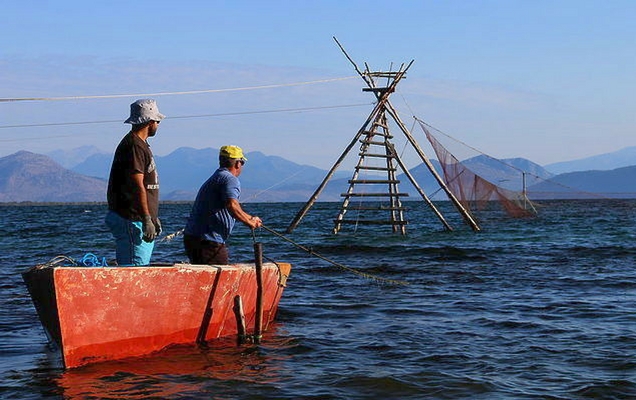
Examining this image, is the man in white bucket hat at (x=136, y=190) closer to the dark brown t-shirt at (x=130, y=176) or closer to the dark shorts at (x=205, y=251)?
the dark brown t-shirt at (x=130, y=176)

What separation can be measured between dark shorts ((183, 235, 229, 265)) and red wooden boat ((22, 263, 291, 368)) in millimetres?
215

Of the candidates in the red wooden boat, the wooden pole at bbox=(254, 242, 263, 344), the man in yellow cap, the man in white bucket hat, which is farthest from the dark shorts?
the man in white bucket hat

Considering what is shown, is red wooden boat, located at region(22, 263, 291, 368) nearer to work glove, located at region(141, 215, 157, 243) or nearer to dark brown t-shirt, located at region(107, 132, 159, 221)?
work glove, located at region(141, 215, 157, 243)

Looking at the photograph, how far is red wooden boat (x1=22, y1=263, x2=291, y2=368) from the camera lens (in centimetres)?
741

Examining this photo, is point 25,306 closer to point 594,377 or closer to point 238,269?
point 238,269

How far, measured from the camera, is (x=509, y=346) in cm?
930

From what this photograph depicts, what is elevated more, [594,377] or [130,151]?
[130,151]

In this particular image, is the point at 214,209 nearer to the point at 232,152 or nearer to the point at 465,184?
the point at 232,152

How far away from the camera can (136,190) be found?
8.05 metres

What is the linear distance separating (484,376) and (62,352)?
3.98 m

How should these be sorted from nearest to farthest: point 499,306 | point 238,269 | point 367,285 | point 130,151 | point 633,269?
point 130,151 < point 238,269 < point 499,306 < point 367,285 < point 633,269

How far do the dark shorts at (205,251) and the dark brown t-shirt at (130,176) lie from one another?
0.90 m

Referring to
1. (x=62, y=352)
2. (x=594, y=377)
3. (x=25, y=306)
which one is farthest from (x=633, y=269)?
(x=62, y=352)

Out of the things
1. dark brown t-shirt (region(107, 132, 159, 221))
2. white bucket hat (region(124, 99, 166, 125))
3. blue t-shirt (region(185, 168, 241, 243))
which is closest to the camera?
dark brown t-shirt (region(107, 132, 159, 221))
